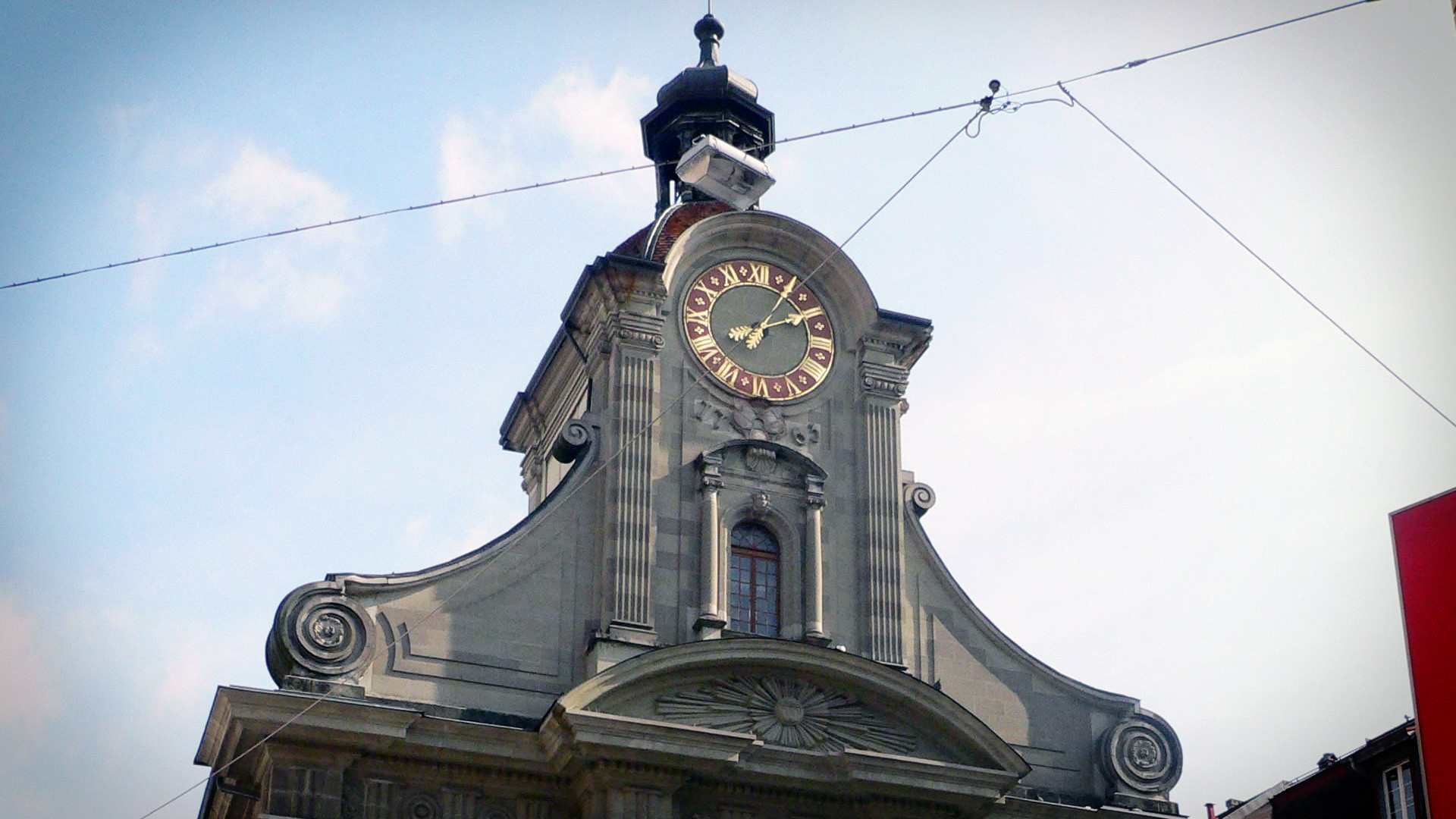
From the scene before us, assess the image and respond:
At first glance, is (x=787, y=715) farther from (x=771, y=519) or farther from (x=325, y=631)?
(x=325, y=631)

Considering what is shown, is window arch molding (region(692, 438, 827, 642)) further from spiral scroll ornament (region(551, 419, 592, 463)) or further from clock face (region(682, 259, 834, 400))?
spiral scroll ornament (region(551, 419, 592, 463))

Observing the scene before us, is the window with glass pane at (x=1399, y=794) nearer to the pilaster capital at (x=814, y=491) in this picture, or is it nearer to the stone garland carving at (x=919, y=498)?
the stone garland carving at (x=919, y=498)

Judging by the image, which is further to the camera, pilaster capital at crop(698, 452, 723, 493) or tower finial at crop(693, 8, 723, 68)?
tower finial at crop(693, 8, 723, 68)

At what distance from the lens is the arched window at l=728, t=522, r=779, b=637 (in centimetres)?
3184

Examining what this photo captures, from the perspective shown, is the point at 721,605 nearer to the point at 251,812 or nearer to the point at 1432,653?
the point at 251,812

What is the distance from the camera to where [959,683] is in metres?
32.5

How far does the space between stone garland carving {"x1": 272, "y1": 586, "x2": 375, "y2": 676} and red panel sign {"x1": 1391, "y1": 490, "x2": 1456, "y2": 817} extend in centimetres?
1434

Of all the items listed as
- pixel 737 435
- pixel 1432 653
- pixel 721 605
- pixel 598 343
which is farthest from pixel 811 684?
pixel 1432 653

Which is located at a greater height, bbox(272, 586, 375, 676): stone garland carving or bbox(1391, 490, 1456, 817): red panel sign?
bbox(272, 586, 375, 676): stone garland carving

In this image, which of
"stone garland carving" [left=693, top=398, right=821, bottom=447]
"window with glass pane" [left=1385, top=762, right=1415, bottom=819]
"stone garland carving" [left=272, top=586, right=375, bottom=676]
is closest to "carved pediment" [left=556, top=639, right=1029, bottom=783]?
"stone garland carving" [left=272, top=586, right=375, bottom=676]

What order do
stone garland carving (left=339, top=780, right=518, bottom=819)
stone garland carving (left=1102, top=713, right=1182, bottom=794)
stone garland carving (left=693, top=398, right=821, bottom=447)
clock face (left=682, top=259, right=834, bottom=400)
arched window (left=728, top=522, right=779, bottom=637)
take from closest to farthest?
stone garland carving (left=339, top=780, right=518, bottom=819) → arched window (left=728, top=522, right=779, bottom=637) → stone garland carving (left=1102, top=713, right=1182, bottom=794) → stone garland carving (left=693, top=398, right=821, bottom=447) → clock face (left=682, top=259, right=834, bottom=400)

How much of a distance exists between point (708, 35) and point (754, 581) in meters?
13.5

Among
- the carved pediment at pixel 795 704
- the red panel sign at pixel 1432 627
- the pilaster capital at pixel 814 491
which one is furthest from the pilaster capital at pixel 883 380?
the red panel sign at pixel 1432 627

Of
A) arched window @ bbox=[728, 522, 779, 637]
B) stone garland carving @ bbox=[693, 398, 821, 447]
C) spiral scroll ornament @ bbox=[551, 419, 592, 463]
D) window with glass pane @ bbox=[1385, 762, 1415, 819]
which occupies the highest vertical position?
stone garland carving @ bbox=[693, 398, 821, 447]
